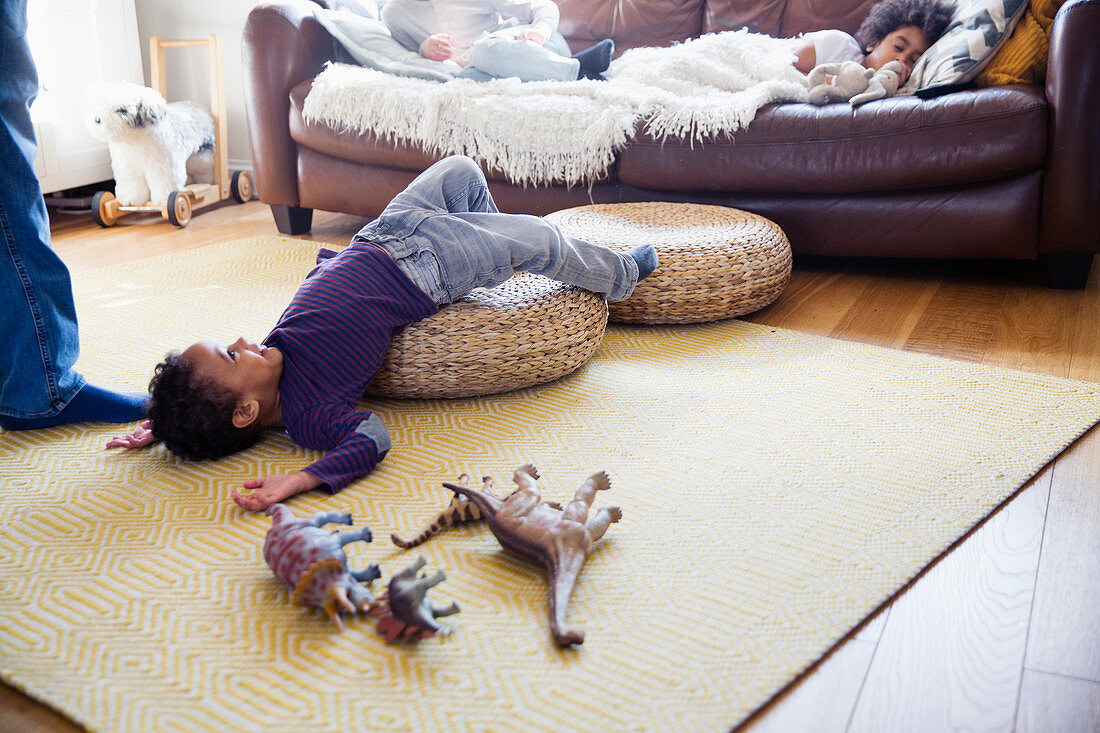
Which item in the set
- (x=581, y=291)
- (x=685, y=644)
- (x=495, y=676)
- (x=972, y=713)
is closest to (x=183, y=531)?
(x=495, y=676)

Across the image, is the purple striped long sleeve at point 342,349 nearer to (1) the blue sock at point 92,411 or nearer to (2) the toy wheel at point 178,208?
(1) the blue sock at point 92,411

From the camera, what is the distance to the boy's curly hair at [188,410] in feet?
4.27

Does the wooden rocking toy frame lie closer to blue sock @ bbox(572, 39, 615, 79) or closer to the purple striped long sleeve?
blue sock @ bbox(572, 39, 615, 79)

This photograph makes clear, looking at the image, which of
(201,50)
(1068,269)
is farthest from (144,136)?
(1068,269)

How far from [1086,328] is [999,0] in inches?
34.5

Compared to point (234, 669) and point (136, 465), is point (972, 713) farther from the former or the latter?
point (136, 465)

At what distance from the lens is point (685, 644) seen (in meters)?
0.95

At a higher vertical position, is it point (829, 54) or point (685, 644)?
point (829, 54)

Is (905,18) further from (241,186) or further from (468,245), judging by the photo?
(241,186)

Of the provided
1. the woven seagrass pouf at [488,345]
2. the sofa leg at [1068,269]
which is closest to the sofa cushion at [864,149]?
the sofa leg at [1068,269]

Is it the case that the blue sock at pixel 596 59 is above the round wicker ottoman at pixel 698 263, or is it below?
above

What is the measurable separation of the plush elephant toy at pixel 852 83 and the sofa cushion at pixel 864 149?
0.08 m

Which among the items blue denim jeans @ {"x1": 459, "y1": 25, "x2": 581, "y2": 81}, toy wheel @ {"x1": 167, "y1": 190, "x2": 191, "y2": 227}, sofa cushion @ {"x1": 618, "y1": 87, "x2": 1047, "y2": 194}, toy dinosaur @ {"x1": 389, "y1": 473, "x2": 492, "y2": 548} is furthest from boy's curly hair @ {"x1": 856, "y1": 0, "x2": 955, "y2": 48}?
toy wheel @ {"x1": 167, "y1": 190, "x2": 191, "y2": 227}

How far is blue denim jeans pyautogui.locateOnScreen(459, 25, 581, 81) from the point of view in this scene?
2.56m
